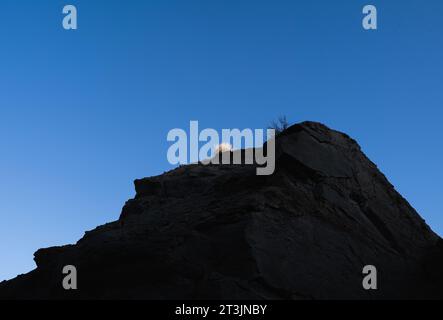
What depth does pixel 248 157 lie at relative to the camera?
18609 mm

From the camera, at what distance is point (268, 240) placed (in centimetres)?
1316

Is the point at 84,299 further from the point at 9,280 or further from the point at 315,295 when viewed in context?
the point at 315,295

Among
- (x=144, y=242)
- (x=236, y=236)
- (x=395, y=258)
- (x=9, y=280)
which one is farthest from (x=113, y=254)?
(x=395, y=258)

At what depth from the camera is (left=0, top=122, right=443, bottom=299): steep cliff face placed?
41.7ft

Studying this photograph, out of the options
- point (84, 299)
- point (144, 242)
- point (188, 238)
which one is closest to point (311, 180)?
point (188, 238)

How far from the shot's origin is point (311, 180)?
15664 mm

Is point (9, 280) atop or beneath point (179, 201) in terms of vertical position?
beneath

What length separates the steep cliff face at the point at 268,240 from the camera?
41.7ft

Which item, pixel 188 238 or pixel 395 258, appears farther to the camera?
pixel 395 258
